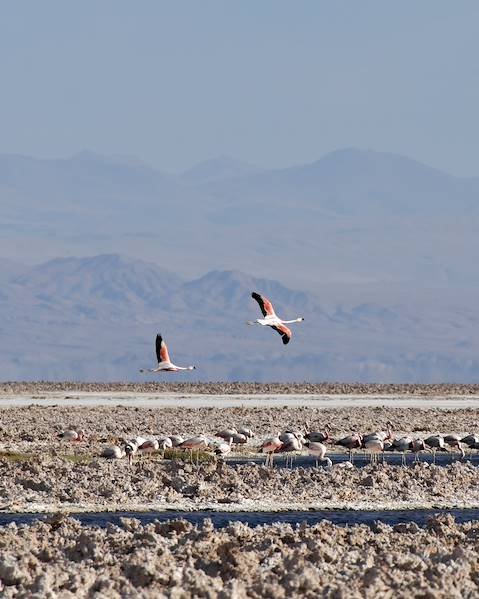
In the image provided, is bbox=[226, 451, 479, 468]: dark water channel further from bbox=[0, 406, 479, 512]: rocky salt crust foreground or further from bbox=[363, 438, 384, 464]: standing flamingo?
bbox=[0, 406, 479, 512]: rocky salt crust foreground

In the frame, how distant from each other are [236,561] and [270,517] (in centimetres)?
630

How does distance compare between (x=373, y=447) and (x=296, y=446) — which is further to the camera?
(x=373, y=447)

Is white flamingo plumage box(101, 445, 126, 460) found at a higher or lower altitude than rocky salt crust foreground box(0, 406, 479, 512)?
higher

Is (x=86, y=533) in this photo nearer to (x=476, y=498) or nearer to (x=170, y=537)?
→ (x=170, y=537)

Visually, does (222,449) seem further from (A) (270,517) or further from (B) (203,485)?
(A) (270,517)

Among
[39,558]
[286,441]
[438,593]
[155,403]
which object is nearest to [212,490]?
[286,441]

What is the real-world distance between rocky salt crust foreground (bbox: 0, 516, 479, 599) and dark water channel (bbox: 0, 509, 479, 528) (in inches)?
91.7

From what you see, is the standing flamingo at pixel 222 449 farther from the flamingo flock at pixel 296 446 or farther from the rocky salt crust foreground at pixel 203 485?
the rocky salt crust foreground at pixel 203 485

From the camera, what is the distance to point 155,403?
197 feet

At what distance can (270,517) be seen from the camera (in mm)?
22250

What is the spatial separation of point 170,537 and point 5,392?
190 feet

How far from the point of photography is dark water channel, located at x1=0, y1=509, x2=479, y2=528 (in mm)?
21484

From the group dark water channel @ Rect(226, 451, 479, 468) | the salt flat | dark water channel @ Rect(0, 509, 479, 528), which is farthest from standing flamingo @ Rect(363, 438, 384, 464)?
the salt flat

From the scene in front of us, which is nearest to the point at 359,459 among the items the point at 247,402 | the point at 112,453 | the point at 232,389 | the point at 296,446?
the point at 296,446
